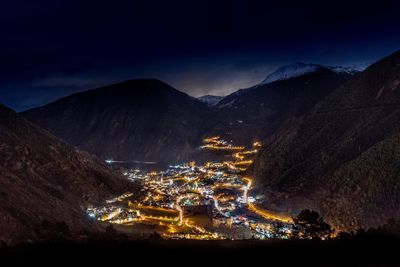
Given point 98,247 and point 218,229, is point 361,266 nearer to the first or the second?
point 98,247

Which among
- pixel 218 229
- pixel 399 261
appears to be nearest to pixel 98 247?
pixel 399 261

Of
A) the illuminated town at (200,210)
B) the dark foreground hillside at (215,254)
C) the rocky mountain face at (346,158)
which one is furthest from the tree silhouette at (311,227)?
the dark foreground hillside at (215,254)

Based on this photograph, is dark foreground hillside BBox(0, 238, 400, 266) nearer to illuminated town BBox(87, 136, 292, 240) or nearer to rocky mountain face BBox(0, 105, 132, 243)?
rocky mountain face BBox(0, 105, 132, 243)

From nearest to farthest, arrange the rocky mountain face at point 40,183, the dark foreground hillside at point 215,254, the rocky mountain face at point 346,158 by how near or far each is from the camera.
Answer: the dark foreground hillside at point 215,254, the rocky mountain face at point 40,183, the rocky mountain face at point 346,158

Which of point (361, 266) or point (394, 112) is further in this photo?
point (394, 112)

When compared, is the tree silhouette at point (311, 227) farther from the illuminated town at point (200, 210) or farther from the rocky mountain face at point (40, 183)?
the rocky mountain face at point (40, 183)

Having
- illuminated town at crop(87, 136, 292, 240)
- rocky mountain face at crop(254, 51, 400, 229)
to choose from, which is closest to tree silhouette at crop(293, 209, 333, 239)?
illuminated town at crop(87, 136, 292, 240)

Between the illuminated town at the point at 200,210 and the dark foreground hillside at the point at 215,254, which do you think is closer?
the dark foreground hillside at the point at 215,254
